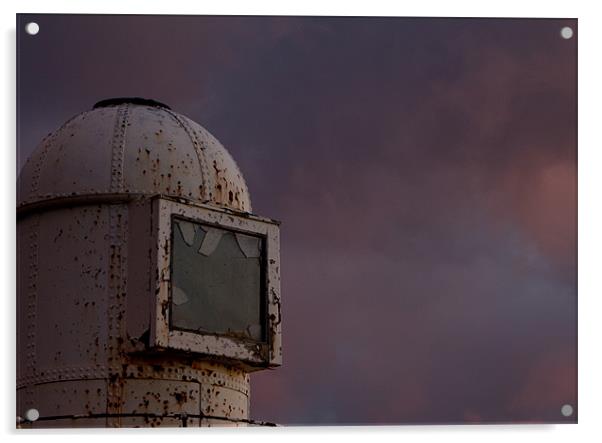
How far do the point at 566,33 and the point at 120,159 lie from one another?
217cm

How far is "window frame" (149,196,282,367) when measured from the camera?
1071cm

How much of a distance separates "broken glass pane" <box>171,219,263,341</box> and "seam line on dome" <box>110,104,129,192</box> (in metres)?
0.42

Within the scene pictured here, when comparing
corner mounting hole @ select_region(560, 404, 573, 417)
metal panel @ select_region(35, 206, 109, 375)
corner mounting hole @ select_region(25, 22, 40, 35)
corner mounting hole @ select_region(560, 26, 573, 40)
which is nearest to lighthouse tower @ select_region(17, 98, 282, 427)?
metal panel @ select_region(35, 206, 109, 375)

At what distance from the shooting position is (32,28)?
33.7 ft

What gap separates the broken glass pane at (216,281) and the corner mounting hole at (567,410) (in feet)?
4.89

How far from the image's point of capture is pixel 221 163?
11.4 m

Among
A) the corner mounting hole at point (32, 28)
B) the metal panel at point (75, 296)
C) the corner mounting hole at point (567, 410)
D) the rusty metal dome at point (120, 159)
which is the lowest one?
the corner mounting hole at point (567, 410)

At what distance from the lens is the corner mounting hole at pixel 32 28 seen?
1027 cm

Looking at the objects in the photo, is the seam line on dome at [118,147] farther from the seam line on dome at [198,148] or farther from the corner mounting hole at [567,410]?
the corner mounting hole at [567,410]

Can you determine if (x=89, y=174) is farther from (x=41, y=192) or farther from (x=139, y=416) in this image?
(x=139, y=416)

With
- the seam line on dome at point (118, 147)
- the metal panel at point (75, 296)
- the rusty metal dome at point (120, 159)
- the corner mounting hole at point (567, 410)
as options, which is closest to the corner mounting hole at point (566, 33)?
the corner mounting hole at point (567, 410)

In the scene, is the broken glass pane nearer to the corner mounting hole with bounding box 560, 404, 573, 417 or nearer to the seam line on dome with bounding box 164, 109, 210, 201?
the seam line on dome with bounding box 164, 109, 210, 201

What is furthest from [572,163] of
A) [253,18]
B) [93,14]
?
[93,14]

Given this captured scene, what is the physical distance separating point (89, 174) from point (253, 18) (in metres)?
1.24
